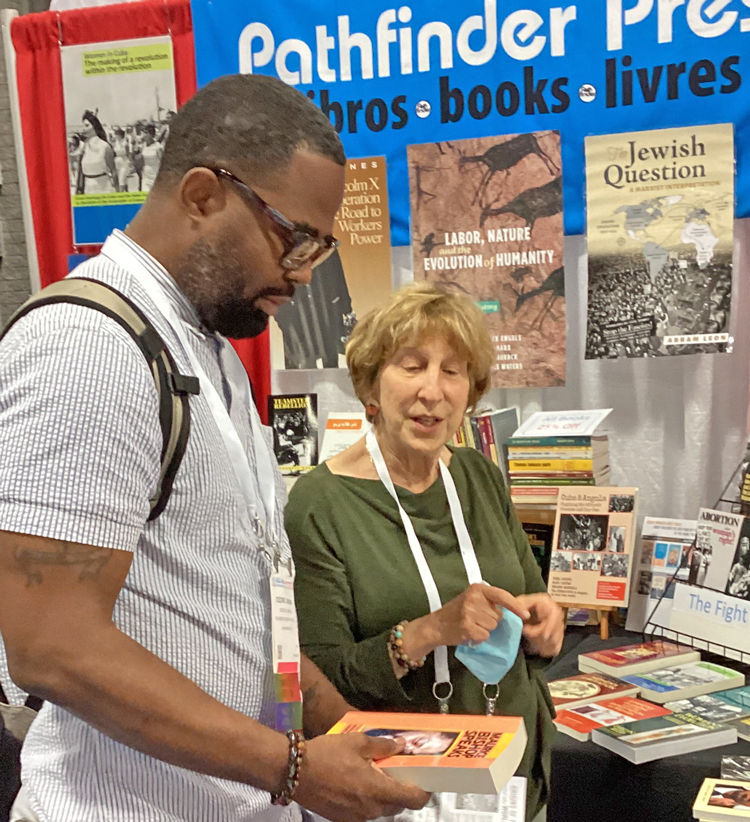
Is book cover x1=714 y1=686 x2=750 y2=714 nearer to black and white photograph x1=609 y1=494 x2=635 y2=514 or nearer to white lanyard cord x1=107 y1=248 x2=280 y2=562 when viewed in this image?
black and white photograph x1=609 y1=494 x2=635 y2=514

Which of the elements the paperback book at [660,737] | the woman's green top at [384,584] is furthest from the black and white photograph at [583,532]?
the woman's green top at [384,584]

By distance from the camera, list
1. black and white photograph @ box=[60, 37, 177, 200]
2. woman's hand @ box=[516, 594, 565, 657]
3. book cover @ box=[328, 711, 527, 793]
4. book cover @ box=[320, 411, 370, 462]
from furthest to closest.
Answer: black and white photograph @ box=[60, 37, 177, 200] → book cover @ box=[320, 411, 370, 462] → woman's hand @ box=[516, 594, 565, 657] → book cover @ box=[328, 711, 527, 793]

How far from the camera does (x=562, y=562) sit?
104 inches

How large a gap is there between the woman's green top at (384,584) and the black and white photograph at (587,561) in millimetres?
833

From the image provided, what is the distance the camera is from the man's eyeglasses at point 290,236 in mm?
984

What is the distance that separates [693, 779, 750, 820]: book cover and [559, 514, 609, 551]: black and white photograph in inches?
38.2

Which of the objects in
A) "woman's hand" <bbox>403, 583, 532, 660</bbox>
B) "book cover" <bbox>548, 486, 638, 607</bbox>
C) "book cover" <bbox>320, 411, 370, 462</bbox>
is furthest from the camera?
"book cover" <bbox>320, 411, 370, 462</bbox>

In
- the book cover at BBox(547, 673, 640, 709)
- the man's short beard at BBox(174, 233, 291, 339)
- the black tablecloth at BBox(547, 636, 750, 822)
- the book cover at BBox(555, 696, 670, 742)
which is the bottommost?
the black tablecloth at BBox(547, 636, 750, 822)

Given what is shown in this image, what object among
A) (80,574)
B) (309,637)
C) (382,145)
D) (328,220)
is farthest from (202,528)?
(382,145)

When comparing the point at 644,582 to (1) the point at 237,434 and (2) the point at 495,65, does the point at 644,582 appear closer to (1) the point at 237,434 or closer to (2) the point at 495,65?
(2) the point at 495,65

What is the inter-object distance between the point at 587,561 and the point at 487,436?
53cm

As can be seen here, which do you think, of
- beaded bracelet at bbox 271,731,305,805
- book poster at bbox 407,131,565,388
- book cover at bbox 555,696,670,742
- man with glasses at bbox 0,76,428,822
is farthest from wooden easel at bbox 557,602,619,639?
beaded bracelet at bbox 271,731,305,805

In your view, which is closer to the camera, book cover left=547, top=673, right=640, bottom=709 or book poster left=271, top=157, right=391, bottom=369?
book cover left=547, top=673, right=640, bottom=709

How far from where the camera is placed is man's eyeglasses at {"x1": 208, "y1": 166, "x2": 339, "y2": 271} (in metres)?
0.98
